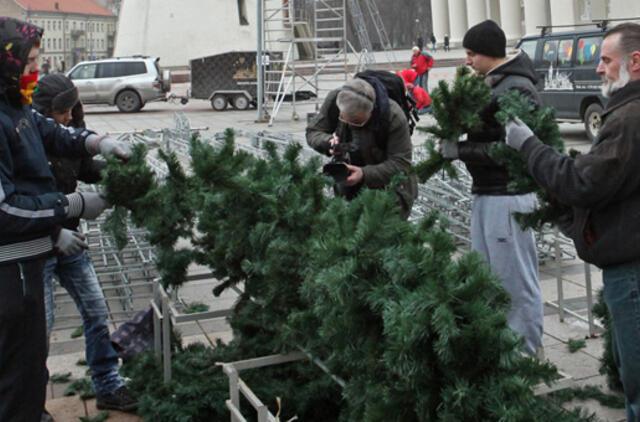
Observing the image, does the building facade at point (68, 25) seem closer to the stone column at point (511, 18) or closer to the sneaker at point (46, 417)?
the stone column at point (511, 18)

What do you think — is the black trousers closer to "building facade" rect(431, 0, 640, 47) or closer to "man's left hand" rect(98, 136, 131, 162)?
"man's left hand" rect(98, 136, 131, 162)

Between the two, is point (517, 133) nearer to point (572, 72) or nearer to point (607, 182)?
point (607, 182)

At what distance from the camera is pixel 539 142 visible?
9.23 feet

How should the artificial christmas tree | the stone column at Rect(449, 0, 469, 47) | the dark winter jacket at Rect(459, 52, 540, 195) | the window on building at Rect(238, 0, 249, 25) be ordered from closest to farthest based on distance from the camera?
the artificial christmas tree → the dark winter jacket at Rect(459, 52, 540, 195) → the window on building at Rect(238, 0, 249, 25) → the stone column at Rect(449, 0, 469, 47)

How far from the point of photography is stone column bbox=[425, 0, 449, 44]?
5938 cm

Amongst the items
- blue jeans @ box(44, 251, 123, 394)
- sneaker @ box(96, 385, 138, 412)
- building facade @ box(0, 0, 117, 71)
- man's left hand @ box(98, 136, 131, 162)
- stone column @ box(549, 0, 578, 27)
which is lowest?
sneaker @ box(96, 385, 138, 412)

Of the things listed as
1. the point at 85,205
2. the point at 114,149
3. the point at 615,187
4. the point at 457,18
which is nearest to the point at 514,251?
the point at 615,187

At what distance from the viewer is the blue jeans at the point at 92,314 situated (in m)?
4.02

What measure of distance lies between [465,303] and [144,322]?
2923mm

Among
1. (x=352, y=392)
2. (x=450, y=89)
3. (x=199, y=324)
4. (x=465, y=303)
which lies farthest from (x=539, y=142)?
(x=199, y=324)

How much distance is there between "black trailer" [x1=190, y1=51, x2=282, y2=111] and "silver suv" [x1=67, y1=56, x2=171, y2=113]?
58.1 inches

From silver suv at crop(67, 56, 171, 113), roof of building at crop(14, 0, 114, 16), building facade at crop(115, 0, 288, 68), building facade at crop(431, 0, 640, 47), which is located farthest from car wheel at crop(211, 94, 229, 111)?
roof of building at crop(14, 0, 114, 16)

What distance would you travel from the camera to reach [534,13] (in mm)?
44812

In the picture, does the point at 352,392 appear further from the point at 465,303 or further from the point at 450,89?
the point at 450,89
